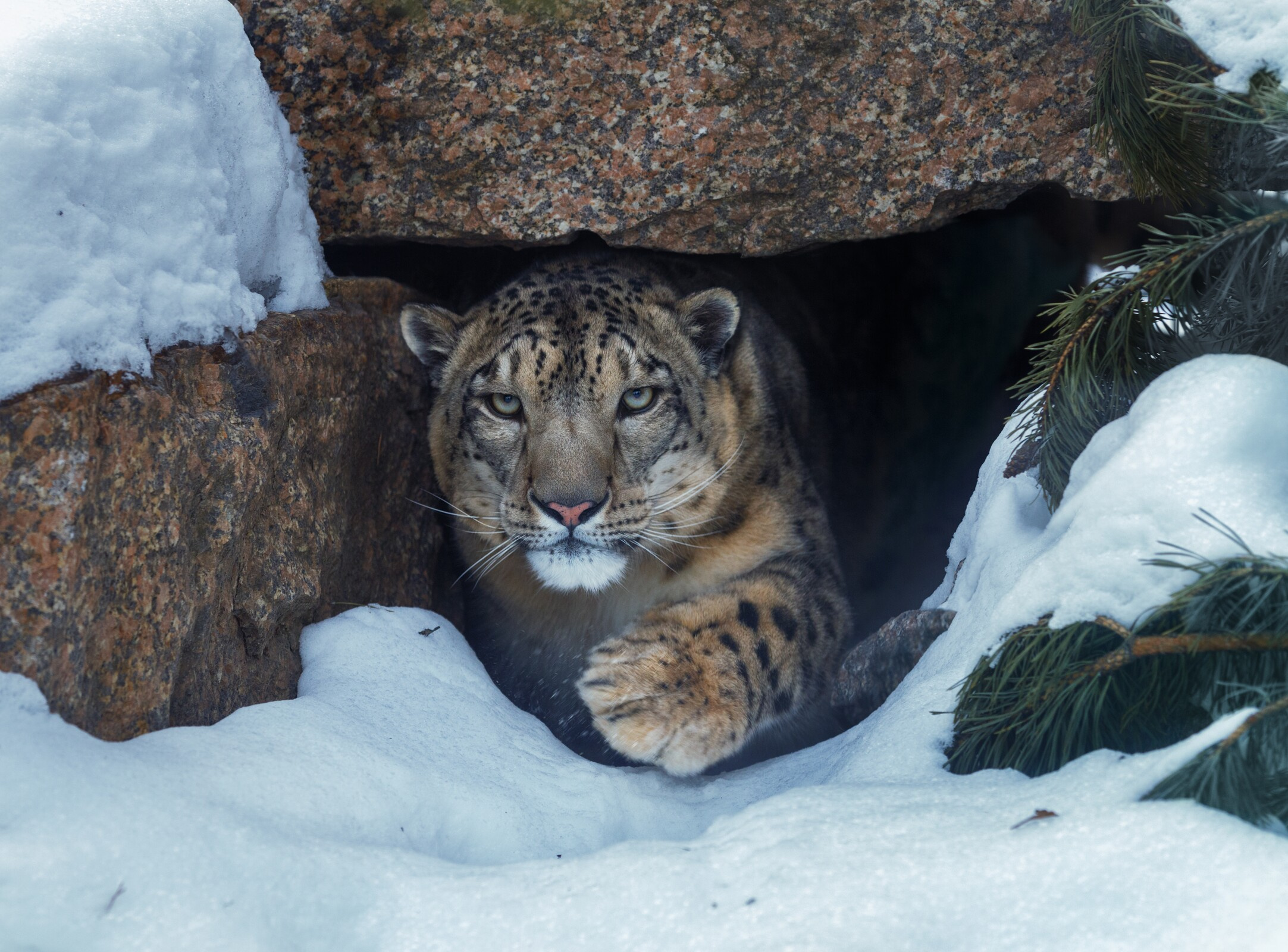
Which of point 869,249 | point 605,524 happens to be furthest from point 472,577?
point 869,249

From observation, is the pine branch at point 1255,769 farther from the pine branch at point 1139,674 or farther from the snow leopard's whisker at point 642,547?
the snow leopard's whisker at point 642,547

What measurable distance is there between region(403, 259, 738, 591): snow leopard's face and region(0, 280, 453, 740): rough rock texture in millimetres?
273

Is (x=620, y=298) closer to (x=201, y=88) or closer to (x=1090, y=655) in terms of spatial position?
(x=201, y=88)

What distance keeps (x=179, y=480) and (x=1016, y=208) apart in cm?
493

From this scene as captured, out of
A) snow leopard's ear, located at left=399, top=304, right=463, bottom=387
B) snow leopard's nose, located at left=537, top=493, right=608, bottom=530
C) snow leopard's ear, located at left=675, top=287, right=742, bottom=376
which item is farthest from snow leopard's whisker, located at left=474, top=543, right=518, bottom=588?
snow leopard's ear, located at left=675, top=287, right=742, bottom=376

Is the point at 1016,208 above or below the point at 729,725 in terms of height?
above

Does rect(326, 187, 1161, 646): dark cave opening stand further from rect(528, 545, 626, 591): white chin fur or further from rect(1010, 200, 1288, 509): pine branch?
rect(1010, 200, 1288, 509): pine branch

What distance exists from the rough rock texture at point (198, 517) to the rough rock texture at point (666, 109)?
1.75 feet

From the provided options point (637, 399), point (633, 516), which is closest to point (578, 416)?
point (637, 399)

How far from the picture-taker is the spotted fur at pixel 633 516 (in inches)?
111

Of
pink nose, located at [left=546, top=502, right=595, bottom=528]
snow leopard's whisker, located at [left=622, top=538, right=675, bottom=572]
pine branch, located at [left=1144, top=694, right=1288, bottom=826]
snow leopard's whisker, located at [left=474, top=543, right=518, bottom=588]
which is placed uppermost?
pink nose, located at [left=546, top=502, right=595, bottom=528]

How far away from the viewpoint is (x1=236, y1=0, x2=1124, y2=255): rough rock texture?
3.16 m

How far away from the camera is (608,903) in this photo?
169cm

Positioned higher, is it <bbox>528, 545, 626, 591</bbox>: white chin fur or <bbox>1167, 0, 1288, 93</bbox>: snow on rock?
<bbox>1167, 0, 1288, 93</bbox>: snow on rock
